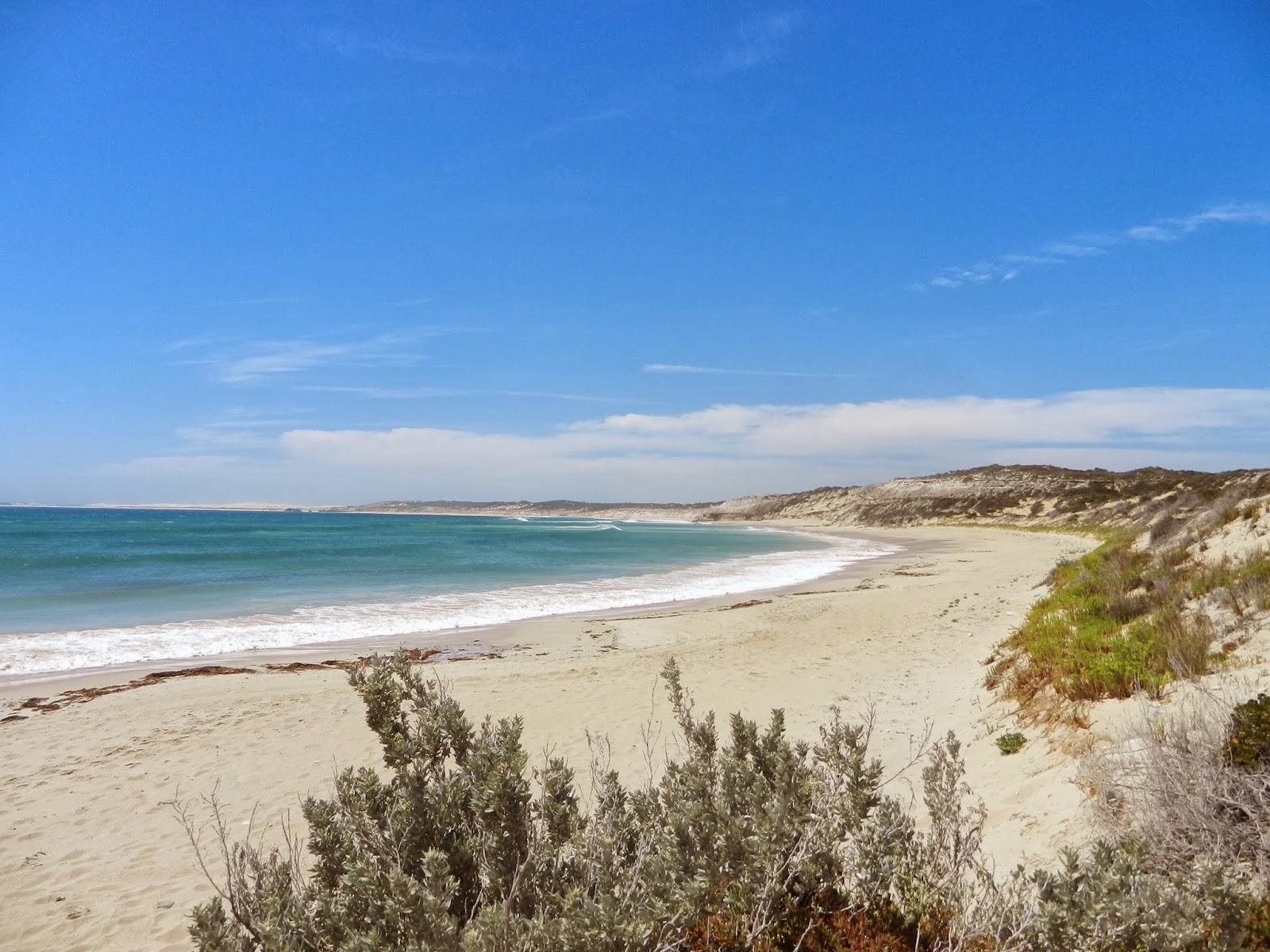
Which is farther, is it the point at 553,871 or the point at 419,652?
Answer: the point at 419,652

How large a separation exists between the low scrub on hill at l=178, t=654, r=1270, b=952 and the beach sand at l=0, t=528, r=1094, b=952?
6.14 feet

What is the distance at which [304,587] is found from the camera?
85.7 ft

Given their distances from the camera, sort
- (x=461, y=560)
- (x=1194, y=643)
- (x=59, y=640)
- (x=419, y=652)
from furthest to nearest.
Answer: (x=461, y=560) < (x=59, y=640) < (x=419, y=652) < (x=1194, y=643)

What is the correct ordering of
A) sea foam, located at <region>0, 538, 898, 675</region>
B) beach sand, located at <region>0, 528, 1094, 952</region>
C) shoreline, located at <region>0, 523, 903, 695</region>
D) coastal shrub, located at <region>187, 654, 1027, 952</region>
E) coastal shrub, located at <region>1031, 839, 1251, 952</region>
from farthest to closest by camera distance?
1. sea foam, located at <region>0, 538, 898, 675</region>
2. shoreline, located at <region>0, 523, 903, 695</region>
3. beach sand, located at <region>0, 528, 1094, 952</region>
4. coastal shrub, located at <region>187, 654, 1027, 952</region>
5. coastal shrub, located at <region>1031, 839, 1251, 952</region>

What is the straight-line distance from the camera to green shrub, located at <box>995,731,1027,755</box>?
634 centimetres

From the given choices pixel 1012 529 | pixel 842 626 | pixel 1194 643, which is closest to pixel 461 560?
pixel 842 626

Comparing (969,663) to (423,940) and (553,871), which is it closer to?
(553,871)

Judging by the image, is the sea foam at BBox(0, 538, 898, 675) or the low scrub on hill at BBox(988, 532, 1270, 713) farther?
the sea foam at BBox(0, 538, 898, 675)

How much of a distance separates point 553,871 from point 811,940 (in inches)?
44.4

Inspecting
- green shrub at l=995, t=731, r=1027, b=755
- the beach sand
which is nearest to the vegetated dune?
the beach sand

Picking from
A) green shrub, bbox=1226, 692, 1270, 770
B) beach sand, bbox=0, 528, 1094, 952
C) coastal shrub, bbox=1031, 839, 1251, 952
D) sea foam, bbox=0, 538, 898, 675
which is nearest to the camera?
coastal shrub, bbox=1031, 839, 1251, 952

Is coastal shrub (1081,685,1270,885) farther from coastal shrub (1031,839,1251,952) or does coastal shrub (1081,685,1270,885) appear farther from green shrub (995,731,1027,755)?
green shrub (995,731,1027,755)

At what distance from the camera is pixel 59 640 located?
1548 centimetres

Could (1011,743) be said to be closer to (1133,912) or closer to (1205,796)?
(1205,796)
